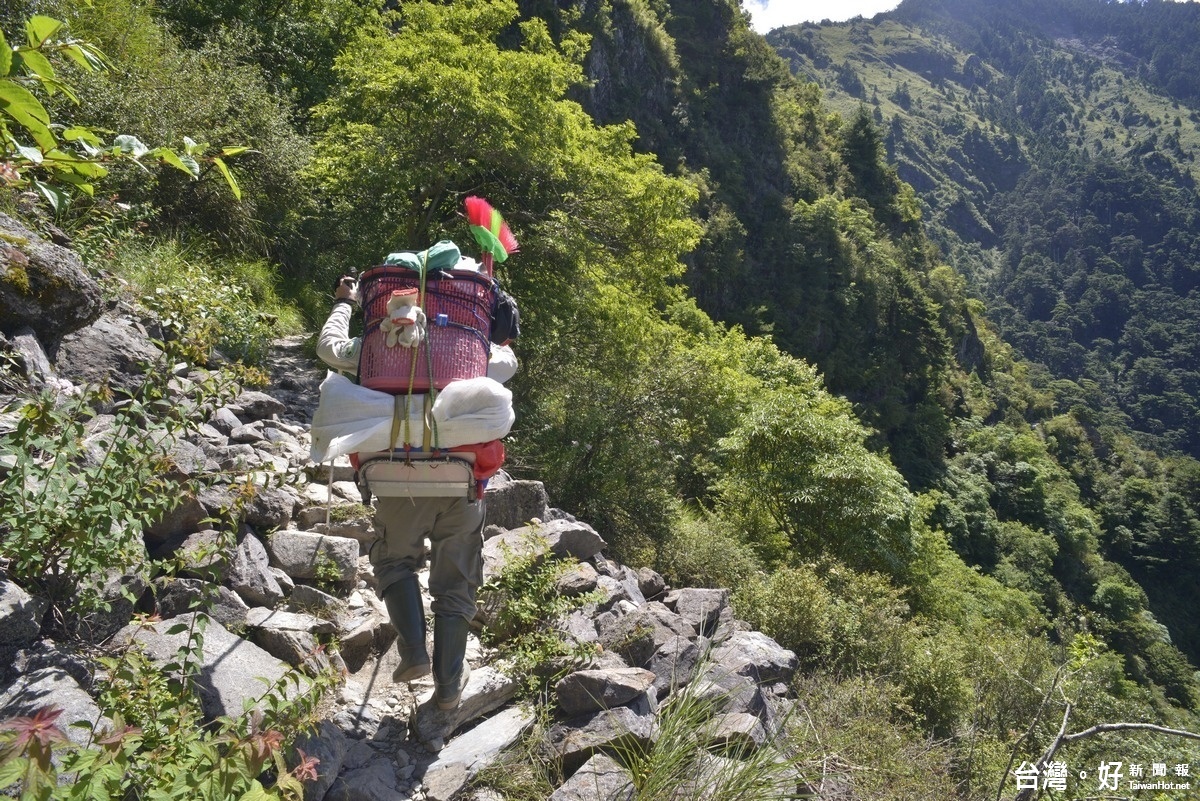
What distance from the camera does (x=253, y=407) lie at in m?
5.56

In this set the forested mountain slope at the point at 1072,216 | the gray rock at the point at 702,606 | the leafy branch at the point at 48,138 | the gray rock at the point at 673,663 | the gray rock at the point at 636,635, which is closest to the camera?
the leafy branch at the point at 48,138

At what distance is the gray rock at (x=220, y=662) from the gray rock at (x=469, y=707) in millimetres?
542

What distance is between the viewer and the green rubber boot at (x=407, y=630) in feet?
10.4

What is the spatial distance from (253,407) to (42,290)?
1.98 metres

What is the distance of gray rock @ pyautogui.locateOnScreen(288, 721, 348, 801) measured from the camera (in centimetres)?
264

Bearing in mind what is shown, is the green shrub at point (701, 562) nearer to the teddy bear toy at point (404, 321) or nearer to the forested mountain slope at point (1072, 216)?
the teddy bear toy at point (404, 321)

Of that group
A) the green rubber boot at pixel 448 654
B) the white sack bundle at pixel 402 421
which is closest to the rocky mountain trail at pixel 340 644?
the green rubber boot at pixel 448 654

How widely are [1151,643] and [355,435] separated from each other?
50.1 meters

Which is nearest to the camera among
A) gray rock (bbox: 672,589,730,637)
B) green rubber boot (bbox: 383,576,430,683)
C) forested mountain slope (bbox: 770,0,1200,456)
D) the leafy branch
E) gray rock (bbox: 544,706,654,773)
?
the leafy branch

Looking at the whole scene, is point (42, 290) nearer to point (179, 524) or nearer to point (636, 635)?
point (179, 524)

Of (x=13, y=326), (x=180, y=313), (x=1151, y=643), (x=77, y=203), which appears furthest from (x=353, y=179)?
(x=1151, y=643)

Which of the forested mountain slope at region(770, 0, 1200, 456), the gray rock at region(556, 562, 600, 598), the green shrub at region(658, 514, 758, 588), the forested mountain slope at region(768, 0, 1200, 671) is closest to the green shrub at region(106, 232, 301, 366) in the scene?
the gray rock at region(556, 562, 600, 598)

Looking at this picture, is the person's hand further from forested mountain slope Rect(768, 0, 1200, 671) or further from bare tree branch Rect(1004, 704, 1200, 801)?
forested mountain slope Rect(768, 0, 1200, 671)

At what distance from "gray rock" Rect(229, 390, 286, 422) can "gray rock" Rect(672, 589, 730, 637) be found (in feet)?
→ 10.6
